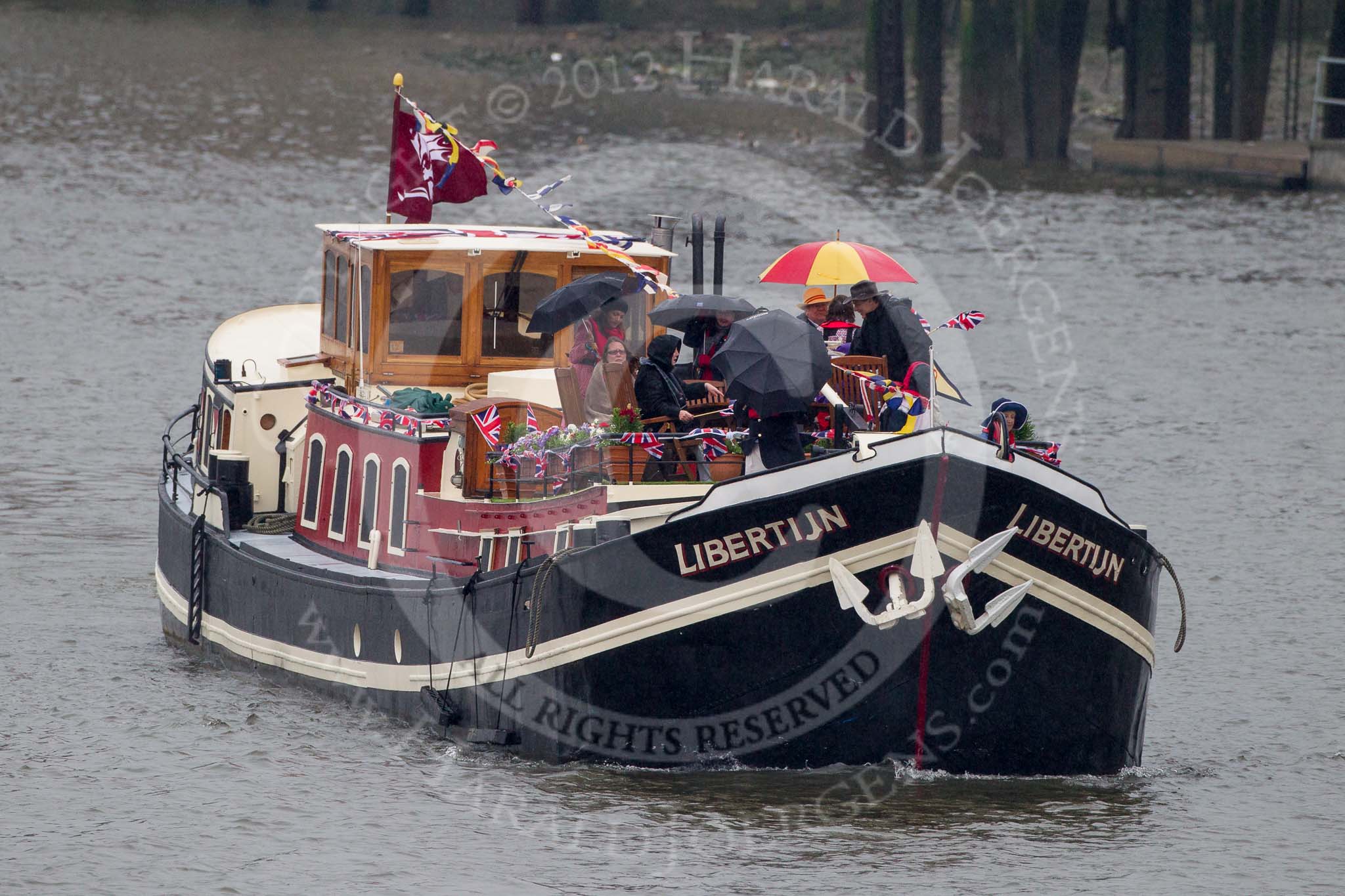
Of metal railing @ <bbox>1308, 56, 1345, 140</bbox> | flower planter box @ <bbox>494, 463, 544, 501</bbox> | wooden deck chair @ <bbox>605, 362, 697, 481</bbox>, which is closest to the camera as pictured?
wooden deck chair @ <bbox>605, 362, 697, 481</bbox>

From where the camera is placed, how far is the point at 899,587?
14484mm

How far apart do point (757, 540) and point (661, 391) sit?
1626mm

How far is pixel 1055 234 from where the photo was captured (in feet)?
163

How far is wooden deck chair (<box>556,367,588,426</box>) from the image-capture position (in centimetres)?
1589

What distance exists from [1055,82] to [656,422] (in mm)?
46085

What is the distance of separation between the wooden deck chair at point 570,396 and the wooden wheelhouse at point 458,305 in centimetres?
167

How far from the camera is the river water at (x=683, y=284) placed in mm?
15102

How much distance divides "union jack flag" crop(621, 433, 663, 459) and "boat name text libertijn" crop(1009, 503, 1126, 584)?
258cm

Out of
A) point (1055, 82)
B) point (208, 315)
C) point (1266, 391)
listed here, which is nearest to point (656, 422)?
point (1266, 391)

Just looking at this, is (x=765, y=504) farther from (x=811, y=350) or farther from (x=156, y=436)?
(x=156, y=436)

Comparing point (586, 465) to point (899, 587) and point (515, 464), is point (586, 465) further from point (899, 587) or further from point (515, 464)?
point (899, 587)

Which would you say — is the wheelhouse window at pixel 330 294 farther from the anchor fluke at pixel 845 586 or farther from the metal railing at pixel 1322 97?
the metal railing at pixel 1322 97

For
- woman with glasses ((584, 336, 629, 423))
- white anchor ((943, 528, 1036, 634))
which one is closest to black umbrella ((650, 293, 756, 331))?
woman with glasses ((584, 336, 629, 423))

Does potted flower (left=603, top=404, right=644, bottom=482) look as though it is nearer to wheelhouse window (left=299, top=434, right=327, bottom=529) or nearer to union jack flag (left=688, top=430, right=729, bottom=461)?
union jack flag (left=688, top=430, right=729, bottom=461)
